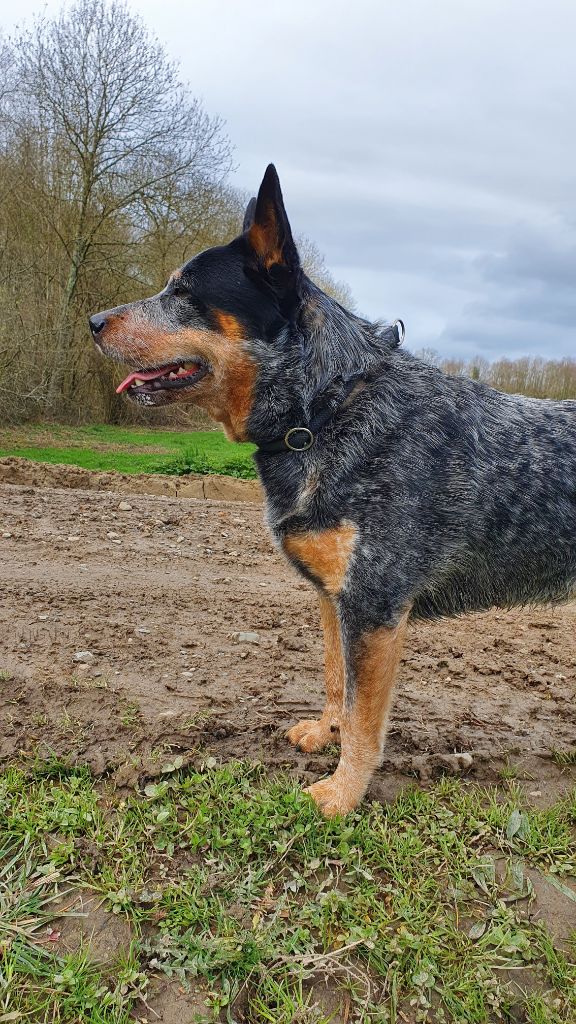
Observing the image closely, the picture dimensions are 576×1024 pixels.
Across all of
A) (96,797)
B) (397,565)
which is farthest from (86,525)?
(397,565)

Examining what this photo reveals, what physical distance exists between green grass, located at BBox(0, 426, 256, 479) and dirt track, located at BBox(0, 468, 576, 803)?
6.84 m

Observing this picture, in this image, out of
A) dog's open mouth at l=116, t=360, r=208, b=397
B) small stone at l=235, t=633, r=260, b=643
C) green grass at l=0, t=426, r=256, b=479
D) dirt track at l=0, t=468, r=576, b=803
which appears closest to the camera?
dog's open mouth at l=116, t=360, r=208, b=397

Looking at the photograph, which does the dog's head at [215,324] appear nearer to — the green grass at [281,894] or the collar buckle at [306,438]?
the collar buckle at [306,438]

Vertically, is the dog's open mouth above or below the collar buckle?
above

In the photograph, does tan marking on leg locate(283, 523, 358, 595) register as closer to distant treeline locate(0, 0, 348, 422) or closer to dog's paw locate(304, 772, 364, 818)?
dog's paw locate(304, 772, 364, 818)

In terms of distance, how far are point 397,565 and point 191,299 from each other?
1.66 meters

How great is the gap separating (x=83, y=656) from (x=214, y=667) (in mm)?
863

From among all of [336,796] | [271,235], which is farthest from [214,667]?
[271,235]

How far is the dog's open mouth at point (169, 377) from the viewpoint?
11.3ft

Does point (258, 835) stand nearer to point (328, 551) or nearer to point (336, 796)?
point (336, 796)

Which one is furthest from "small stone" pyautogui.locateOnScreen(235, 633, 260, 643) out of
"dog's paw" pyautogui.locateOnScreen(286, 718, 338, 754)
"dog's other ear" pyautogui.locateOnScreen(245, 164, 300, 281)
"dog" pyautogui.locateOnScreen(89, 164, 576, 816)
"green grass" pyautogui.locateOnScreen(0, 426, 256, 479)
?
"green grass" pyautogui.locateOnScreen(0, 426, 256, 479)

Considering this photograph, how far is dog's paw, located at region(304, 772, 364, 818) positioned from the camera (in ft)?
10.9

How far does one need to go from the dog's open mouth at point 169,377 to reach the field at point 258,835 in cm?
181

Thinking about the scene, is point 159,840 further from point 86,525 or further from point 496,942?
point 86,525
